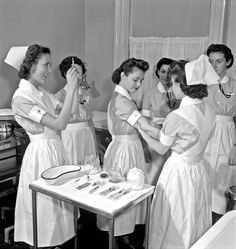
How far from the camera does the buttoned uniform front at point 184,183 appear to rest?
6.22 feet

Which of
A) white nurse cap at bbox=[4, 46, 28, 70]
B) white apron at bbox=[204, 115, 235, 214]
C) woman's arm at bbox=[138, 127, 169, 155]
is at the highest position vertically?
white nurse cap at bbox=[4, 46, 28, 70]

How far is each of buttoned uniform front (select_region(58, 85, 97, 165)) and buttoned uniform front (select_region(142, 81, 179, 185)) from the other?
0.52 meters

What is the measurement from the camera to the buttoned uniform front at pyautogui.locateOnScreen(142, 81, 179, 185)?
284cm

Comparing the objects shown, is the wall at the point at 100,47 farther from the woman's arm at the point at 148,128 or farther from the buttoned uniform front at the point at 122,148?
the woman's arm at the point at 148,128

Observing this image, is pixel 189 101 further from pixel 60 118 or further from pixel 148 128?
pixel 60 118

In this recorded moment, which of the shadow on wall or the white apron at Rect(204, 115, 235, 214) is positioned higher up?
the shadow on wall

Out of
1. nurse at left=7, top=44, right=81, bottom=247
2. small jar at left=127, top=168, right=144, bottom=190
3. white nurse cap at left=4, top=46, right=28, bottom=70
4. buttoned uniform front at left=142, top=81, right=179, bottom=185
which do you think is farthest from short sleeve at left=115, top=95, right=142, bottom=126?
white nurse cap at left=4, top=46, right=28, bottom=70

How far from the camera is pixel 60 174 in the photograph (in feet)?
6.30

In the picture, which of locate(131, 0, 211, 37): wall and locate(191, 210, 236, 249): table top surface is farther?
locate(131, 0, 211, 37): wall

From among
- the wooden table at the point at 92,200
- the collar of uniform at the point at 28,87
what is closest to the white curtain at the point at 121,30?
the collar of uniform at the point at 28,87

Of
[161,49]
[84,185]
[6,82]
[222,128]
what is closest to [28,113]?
[84,185]

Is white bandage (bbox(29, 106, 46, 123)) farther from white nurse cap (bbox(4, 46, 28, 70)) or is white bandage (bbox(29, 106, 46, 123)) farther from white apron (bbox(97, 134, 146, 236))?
white apron (bbox(97, 134, 146, 236))

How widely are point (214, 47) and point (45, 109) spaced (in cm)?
145

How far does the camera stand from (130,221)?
2.44 meters
